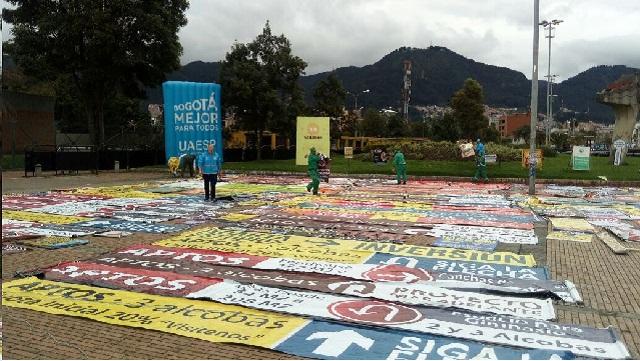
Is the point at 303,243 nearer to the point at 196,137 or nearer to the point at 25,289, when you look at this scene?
the point at 25,289

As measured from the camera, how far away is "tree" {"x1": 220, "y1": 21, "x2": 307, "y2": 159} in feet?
127

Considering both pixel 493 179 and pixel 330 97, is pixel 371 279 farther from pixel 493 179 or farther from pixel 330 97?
pixel 330 97

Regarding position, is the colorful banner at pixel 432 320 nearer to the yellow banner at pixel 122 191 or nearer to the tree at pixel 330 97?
the yellow banner at pixel 122 191

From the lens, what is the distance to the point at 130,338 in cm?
529

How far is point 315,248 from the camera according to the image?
9492mm

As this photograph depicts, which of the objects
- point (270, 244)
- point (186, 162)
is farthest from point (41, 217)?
point (186, 162)

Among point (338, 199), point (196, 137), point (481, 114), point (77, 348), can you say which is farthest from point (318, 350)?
point (481, 114)

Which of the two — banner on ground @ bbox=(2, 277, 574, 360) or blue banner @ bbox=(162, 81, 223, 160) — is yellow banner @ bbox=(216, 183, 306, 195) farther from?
banner on ground @ bbox=(2, 277, 574, 360)

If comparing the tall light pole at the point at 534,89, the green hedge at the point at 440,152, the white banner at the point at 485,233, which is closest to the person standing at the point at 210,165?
the white banner at the point at 485,233

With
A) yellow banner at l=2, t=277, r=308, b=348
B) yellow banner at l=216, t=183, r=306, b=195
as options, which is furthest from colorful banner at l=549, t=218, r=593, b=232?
yellow banner at l=216, t=183, r=306, b=195

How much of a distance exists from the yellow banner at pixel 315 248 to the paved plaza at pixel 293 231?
0.06m

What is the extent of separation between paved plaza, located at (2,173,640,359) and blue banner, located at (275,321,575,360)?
0.27 meters

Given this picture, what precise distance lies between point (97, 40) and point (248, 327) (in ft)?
94.4

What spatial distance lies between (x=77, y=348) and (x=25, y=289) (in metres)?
2.27
